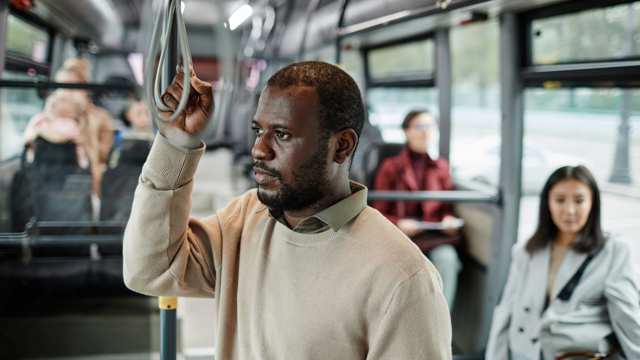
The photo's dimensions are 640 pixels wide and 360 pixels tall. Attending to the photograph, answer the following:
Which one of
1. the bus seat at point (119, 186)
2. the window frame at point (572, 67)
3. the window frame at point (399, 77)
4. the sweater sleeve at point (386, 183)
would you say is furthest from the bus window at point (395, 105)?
the bus seat at point (119, 186)

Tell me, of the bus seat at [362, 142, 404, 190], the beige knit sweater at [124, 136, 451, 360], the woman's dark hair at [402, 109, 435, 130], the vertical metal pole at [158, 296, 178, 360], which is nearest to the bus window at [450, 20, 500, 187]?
the woman's dark hair at [402, 109, 435, 130]

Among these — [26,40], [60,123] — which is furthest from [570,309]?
[26,40]

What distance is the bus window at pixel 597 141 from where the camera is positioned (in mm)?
2627

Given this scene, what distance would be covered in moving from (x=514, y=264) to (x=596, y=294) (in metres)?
0.39

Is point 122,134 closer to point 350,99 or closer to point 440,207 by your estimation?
point 440,207

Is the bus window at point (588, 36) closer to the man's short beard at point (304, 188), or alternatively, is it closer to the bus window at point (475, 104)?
the bus window at point (475, 104)

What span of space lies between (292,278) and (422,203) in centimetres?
268

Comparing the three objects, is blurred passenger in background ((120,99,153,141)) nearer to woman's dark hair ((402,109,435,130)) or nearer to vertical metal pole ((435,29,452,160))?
woman's dark hair ((402,109,435,130))

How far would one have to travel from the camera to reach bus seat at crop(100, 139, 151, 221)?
309 centimetres

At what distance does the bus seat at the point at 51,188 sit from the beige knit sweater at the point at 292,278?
183 cm

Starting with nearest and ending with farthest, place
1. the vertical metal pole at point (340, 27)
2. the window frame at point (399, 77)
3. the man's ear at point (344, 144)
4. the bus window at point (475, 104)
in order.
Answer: the man's ear at point (344, 144) → the vertical metal pole at point (340, 27) → the bus window at point (475, 104) → the window frame at point (399, 77)

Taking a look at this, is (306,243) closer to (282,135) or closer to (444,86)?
(282,135)

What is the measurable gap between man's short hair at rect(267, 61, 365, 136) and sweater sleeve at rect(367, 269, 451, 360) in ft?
0.98

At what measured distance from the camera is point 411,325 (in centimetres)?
108
